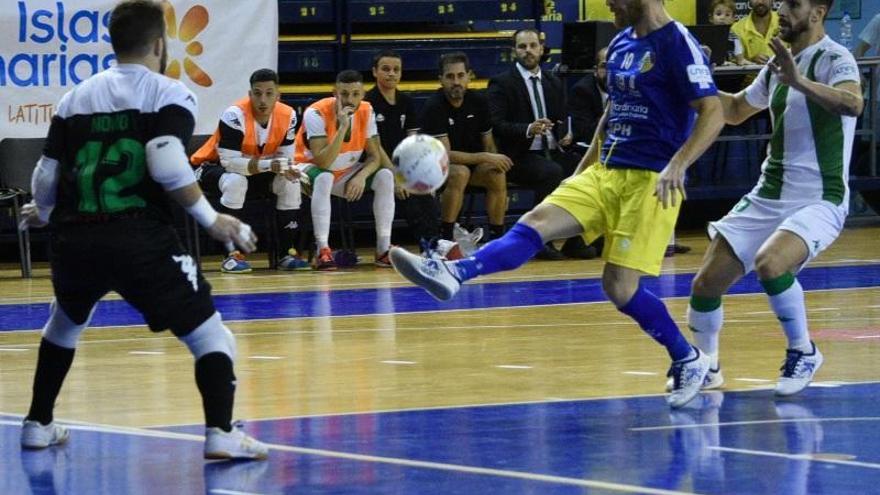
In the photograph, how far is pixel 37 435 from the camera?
6.55 meters

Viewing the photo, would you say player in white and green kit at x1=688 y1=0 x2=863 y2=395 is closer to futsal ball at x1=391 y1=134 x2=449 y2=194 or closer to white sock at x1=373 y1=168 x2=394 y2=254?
futsal ball at x1=391 y1=134 x2=449 y2=194

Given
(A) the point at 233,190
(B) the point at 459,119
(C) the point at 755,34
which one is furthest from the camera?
(C) the point at 755,34

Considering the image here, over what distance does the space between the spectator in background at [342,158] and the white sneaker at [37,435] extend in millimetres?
8257

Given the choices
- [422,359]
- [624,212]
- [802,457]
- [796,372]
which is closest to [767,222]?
[796,372]

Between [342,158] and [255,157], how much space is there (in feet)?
2.56

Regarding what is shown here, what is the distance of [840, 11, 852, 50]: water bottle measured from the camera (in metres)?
19.4

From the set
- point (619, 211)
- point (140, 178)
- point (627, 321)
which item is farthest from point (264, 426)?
point (627, 321)

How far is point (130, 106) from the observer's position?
6.22 meters

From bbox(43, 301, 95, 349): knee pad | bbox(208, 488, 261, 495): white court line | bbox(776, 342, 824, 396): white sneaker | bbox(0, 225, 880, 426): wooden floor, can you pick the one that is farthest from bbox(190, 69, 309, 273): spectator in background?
bbox(208, 488, 261, 495): white court line

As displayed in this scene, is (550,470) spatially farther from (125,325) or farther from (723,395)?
(125,325)

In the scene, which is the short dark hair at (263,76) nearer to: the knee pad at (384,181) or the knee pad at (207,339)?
the knee pad at (384,181)

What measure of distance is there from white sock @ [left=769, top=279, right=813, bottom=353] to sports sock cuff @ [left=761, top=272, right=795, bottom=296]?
1 centimetres

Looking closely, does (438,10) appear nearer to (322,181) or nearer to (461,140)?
(461,140)

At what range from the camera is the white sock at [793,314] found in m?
7.75
